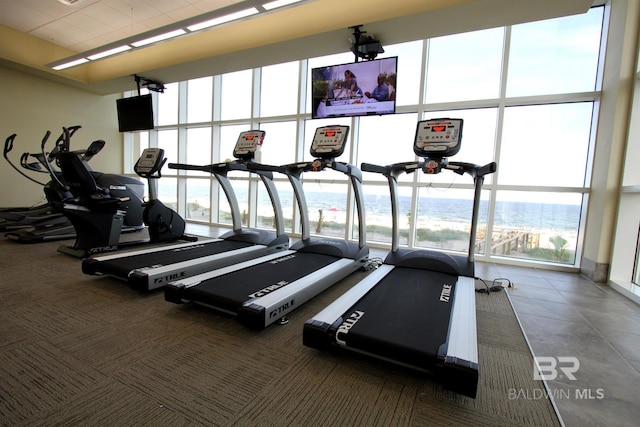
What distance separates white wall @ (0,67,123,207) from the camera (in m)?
6.70

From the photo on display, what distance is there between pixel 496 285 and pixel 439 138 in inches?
70.1

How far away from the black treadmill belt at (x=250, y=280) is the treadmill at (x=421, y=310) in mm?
657

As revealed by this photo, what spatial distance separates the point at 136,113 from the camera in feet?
21.4

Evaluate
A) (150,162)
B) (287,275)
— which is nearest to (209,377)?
(287,275)

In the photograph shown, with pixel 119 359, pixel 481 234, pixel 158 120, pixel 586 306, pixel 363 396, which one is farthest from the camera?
pixel 158 120

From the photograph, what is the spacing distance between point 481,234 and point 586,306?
1.98 m

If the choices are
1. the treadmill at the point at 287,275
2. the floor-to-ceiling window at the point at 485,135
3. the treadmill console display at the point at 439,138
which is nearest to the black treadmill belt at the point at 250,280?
the treadmill at the point at 287,275

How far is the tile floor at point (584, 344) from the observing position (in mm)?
1427

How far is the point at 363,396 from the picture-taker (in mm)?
1437

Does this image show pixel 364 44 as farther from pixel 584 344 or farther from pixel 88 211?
pixel 88 211

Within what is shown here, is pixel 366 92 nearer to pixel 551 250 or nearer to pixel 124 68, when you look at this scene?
pixel 551 250

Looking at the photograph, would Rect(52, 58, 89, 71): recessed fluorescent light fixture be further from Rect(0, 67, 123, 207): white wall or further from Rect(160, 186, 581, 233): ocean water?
Rect(160, 186, 581, 233): ocean water

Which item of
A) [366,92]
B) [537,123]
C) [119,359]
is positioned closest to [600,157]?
[537,123]

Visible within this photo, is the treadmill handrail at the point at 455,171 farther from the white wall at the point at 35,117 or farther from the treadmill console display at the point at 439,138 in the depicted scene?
A: the white wall at the point at 35,117
